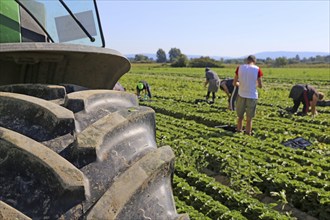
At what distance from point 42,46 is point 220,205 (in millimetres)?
3321

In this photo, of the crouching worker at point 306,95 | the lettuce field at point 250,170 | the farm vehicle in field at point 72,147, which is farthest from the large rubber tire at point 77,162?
the crouching worker at point 306,95

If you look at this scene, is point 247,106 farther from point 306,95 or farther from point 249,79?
point 306,95

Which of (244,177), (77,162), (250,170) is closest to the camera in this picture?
(77,162)

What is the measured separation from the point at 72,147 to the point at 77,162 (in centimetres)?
6

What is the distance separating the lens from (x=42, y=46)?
1398 mm

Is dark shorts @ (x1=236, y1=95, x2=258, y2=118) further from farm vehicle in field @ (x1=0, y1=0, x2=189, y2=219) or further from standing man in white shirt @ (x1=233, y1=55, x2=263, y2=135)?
farm vehicle in field @ (x1=0, y1=0, x2=189, y2=219)

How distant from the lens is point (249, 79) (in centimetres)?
701

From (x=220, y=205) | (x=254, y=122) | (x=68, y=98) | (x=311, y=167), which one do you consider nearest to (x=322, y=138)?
(x=254, y=122)

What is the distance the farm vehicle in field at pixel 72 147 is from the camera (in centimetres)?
106

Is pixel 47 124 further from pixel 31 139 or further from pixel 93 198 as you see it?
pixel 93 198

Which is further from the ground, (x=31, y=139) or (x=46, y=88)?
(x=46, y=88)

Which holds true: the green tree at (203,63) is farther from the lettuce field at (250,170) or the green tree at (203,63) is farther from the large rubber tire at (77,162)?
the large rubber tire at (77,162)

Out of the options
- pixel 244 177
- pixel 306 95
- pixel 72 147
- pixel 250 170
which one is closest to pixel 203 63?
pixel 306 95

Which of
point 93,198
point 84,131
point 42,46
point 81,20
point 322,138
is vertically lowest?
point 322,138
